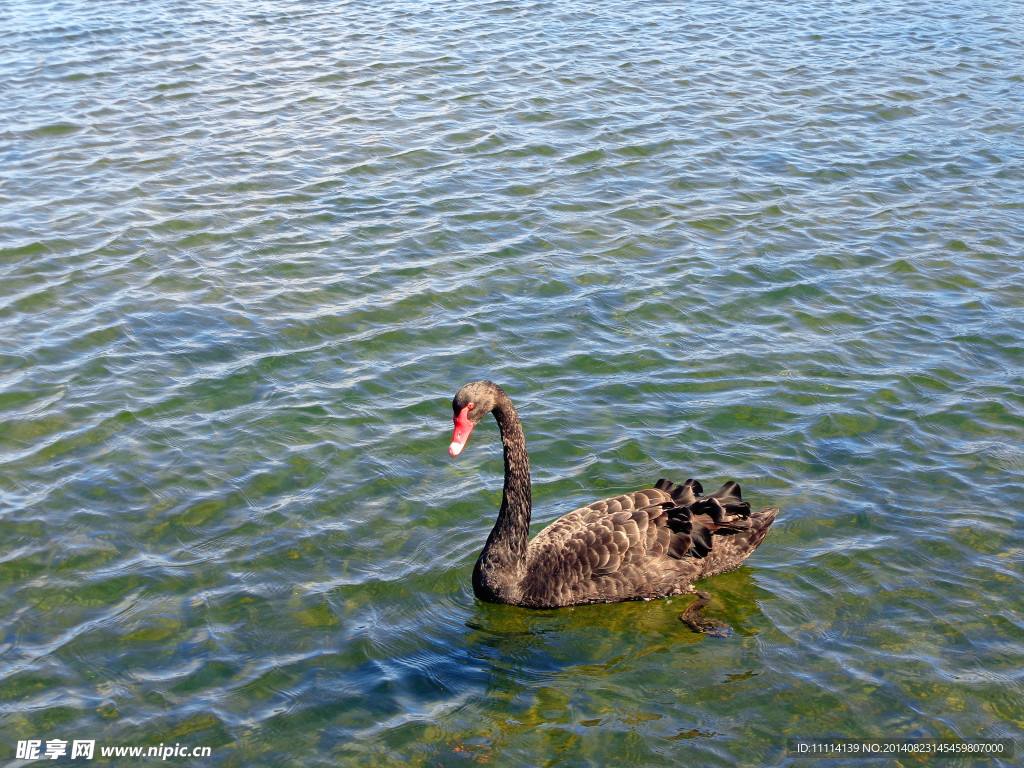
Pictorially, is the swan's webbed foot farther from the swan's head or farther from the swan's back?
the swan's head

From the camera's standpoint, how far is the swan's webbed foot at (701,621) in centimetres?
689

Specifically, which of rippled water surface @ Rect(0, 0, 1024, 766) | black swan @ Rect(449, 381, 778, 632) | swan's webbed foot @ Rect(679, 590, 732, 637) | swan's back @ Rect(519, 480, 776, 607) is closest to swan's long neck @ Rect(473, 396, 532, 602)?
black swan @ Rect(449, 381, 778, 632)

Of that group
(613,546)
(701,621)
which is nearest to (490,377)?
(613,546)

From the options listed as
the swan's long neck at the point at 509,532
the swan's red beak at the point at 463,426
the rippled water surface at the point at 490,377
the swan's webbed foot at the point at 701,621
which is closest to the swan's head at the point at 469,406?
the swan's red beak at the point at 463,426

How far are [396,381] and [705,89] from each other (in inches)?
358

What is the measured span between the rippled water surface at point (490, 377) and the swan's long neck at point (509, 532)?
25 cm

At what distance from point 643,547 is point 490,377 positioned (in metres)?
2.79

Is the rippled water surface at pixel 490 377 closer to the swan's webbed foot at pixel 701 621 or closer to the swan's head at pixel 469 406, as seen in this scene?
the swan's webbed foot at pixel 701 621

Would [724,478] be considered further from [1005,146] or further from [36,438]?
[1005,146]

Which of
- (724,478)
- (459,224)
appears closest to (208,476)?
(724,478)

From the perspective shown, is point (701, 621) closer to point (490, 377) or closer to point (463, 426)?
point (463, 426)

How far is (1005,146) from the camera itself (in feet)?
45.2

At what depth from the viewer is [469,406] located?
22.2ft

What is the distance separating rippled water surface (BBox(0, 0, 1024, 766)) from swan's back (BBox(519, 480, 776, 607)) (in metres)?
0.20
